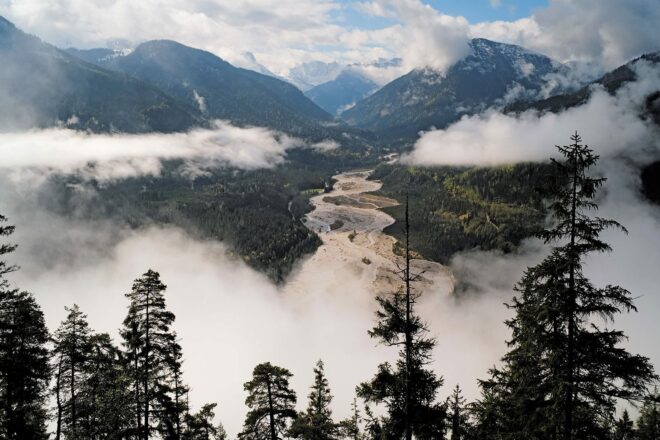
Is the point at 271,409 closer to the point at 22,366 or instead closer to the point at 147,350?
the point at 147,350

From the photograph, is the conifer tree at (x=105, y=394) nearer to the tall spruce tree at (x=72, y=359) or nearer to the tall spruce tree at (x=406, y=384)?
the tall spruce tree at (x=72, y=359)

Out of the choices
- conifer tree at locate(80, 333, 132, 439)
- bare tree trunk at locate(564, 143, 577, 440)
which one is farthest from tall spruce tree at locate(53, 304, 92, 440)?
bare tree trunk at locate(564, 143, 577, 440)

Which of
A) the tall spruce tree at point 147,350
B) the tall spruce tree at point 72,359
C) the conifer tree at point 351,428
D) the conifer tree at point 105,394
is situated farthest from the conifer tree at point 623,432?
the tall spruce tree at point 72,359

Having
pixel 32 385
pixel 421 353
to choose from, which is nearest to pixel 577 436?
pixel 421 353

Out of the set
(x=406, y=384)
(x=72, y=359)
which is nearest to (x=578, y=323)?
(x=406, y=384)

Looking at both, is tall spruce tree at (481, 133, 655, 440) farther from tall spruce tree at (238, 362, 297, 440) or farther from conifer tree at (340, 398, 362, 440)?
tall spruce tree at (238, 362, 297, 440)

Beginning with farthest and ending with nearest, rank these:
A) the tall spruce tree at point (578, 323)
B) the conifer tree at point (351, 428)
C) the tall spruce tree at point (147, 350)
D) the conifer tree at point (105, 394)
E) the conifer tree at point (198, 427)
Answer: the conifer tree at point (198, 427) < the conifer tree at point (351, 428) < the tall spruce tree at point (147, 350) < the conifer tree at point (105, 394) < the tall spruce tree at point (578, 323)

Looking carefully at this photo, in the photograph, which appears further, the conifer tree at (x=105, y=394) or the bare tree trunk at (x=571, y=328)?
the conifer tree at (x=105, y=394)
